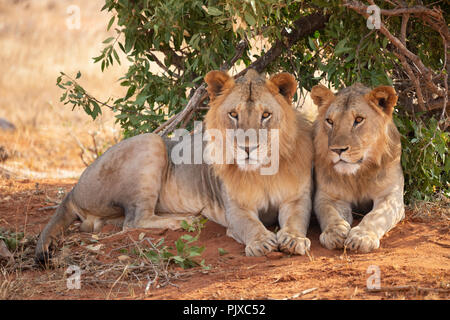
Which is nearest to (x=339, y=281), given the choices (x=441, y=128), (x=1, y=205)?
(x=441, y=128)

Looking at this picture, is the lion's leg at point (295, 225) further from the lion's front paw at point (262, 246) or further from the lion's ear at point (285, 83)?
the lion's ear at point (285, 83)

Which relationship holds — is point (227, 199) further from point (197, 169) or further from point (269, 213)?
point (197, 169)

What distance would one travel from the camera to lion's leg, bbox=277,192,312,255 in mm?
3990

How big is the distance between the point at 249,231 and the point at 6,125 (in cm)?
839

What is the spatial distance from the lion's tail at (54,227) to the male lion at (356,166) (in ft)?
6.48

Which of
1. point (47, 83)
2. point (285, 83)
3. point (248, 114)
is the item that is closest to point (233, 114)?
point (248, 114)

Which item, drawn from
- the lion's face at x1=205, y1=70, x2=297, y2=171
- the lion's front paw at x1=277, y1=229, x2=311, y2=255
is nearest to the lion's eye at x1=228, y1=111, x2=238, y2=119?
the lion's face at x1=205, y1=70, x2=297, y2=171

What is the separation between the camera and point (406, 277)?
328cm

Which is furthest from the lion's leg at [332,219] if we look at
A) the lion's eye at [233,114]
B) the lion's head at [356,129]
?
the lion's eye at [233,114]

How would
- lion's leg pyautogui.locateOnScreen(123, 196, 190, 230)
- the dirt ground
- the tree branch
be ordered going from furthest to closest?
the tree branch
lion's leg pyautogui.locateOnScreen(123, 196, 190, 230)
the dirt ground

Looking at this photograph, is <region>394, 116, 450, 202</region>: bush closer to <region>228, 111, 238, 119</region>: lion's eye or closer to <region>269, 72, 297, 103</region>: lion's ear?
<region>269, 72, 297, 103</region>: lion's ear

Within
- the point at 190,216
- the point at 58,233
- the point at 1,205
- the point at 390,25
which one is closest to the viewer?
the point at 58,233

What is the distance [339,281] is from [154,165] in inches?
92.4

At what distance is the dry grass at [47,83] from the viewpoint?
9930 millimetres
